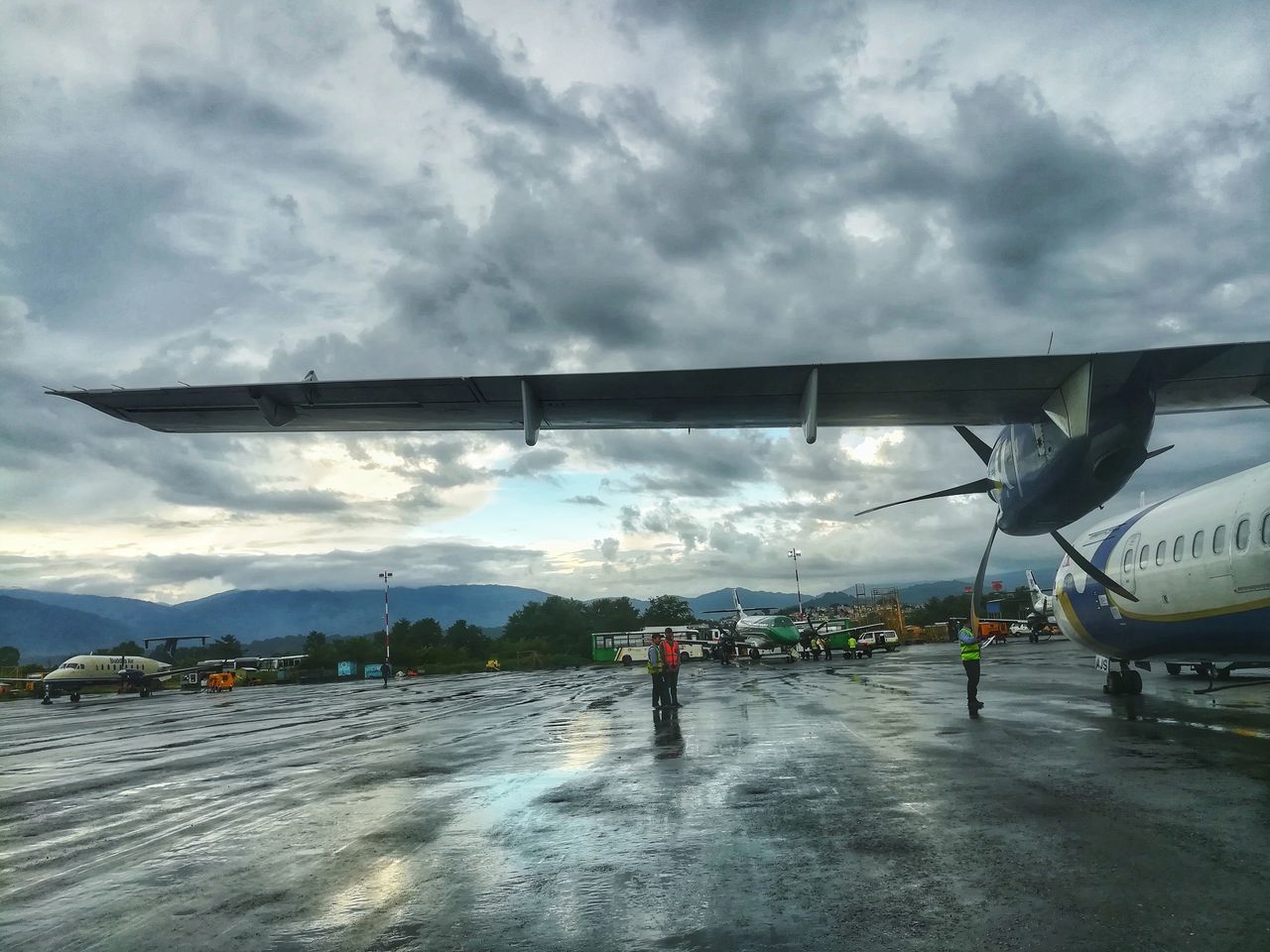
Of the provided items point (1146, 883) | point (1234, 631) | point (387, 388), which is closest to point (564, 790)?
point (387, 388)

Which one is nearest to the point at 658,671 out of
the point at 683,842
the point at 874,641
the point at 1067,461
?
the point at 1067,461

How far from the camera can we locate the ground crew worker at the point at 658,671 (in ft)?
57.1

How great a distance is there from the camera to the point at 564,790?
8.45 meters

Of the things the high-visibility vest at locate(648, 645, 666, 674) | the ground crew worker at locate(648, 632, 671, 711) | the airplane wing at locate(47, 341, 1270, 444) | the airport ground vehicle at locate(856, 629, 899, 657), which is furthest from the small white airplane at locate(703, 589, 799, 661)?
the airplane wing at locate(47, 341, 1270, 444)

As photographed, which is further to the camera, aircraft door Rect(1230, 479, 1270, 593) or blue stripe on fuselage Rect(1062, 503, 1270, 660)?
blue stripe on fuselage Rect(1062, 503, 1270, 660)

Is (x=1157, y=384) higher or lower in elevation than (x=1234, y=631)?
higher

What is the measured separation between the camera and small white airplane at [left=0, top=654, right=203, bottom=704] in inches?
1636

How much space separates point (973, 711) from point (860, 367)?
28.2 ft

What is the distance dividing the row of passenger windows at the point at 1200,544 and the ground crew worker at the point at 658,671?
9695 millimetres

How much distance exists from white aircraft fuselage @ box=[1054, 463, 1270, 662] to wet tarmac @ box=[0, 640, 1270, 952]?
130 centimetres

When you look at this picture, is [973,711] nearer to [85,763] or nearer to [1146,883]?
[1146,883]

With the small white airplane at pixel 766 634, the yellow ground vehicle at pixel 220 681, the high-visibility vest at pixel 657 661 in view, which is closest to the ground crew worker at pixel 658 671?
the high-visibility vest at pixel 657 661

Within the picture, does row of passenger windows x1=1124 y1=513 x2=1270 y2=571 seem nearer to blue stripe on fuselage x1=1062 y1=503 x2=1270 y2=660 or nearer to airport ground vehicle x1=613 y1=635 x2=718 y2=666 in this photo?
blue stripe on fuselage x1=1062 y1=503 x2=1270 y2=660

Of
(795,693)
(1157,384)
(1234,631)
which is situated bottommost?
(795,693)
